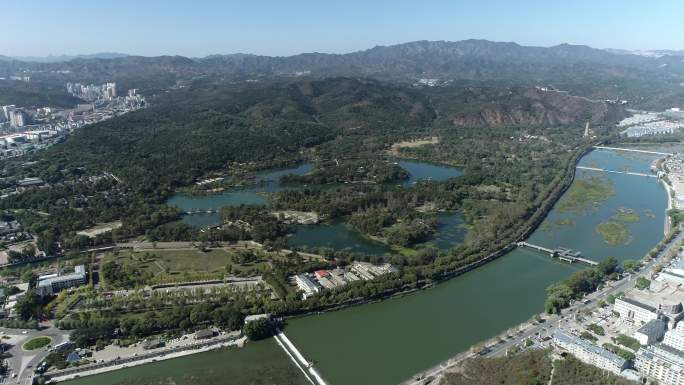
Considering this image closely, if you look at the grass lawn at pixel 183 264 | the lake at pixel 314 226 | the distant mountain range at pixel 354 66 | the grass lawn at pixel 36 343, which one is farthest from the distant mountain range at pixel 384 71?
the grass lawn at pixel 36 343

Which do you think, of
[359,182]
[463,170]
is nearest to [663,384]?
[359,182]

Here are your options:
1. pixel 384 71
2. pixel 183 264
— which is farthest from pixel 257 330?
pixel 384 71

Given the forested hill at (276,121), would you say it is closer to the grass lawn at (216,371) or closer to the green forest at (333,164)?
the green forest at (333,164)

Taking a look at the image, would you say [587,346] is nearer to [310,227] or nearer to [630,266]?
[630,266]

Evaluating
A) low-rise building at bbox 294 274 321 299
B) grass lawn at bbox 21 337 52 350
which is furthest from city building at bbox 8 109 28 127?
low-rise building at bbox 294 274 321 299

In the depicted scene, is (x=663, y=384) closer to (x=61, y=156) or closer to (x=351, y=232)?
(x=351, y=232)

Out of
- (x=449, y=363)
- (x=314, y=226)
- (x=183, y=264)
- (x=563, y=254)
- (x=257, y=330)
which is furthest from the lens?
(x=314, y=226)
